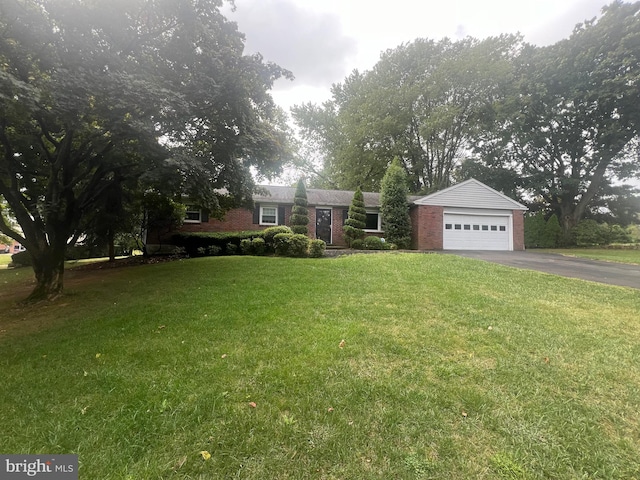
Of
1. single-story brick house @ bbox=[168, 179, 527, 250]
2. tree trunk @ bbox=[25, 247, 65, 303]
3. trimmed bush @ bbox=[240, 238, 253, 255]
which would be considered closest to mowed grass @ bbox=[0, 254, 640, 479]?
tree trunk @ bbox=[25, 247, 65, 303]

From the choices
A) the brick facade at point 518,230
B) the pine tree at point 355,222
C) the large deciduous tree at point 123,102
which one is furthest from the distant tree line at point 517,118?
the large deciduous tree at point 123,102

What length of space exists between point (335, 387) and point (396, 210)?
591 inches

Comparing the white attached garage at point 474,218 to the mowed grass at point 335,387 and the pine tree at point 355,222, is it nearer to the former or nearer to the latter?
the pine tree at point 355,222

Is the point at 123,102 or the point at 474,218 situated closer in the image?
the point at 123,102

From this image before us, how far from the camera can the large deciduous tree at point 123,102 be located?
18.9 feet

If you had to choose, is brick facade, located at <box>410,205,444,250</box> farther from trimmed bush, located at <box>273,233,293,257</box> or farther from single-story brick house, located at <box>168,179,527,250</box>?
trimmed bush, located at <box>273,233,293,257</box>

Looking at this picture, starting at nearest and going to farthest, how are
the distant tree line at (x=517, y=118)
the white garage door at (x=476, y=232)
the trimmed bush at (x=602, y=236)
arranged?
the white garage door at (x=476, y=232) → the distant tree line at (x=517, y=118) → the trimmed bush at (x=602, y=236)

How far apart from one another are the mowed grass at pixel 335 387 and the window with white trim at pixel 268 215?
11982 millimetres

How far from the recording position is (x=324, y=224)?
1845 cm

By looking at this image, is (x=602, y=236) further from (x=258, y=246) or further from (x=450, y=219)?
(x=258, y=246)

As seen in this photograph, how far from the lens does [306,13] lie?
10.3 metres

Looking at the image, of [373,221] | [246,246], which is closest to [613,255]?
[373,221]

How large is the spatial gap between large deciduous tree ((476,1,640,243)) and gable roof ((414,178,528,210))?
26.9 feet

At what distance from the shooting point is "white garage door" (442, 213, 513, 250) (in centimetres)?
1697
